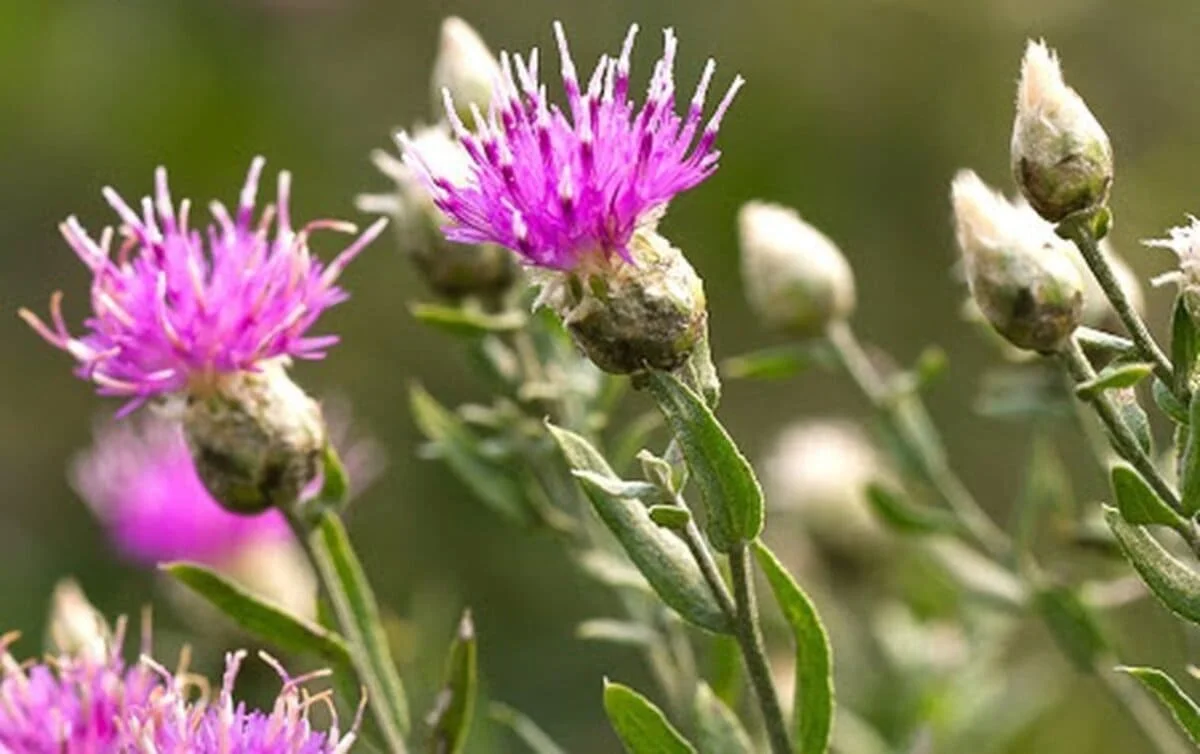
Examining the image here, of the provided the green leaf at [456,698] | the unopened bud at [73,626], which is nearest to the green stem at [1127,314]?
the green leaf at [456,698]

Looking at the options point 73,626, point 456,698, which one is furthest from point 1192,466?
point 73,626

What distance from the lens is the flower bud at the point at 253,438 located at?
63.1 inches

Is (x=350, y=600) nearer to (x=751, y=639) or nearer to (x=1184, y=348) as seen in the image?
(x=751, y=639)

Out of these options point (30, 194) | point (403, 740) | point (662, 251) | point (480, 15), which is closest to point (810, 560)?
point (403, 740)

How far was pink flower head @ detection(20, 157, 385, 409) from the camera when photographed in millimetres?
1578

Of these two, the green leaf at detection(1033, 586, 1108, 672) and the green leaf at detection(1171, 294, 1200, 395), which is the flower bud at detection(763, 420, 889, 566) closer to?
the green leaf at detection(1033, 586, 1108, 672)

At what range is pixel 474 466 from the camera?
183cm

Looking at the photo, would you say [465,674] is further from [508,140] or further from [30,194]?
[30,194]

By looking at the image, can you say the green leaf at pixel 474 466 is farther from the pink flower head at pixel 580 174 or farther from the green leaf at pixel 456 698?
the pink flower head at pixel 580 174

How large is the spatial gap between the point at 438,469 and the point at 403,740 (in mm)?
2438

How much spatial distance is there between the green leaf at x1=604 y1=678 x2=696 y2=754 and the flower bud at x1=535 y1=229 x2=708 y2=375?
20cm

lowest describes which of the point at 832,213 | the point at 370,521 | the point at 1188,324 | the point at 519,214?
the point at 370,521

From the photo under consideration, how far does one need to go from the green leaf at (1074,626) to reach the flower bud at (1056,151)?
1.71ft

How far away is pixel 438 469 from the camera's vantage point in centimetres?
400
